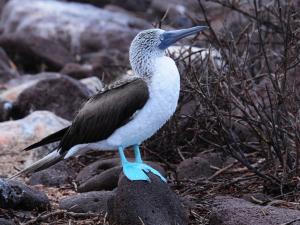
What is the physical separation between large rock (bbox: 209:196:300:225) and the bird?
1.15ft

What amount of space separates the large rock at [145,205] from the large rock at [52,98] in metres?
3.14

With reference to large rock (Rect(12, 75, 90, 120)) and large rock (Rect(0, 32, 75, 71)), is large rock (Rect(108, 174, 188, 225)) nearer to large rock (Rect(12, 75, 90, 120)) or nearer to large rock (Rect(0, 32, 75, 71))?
large rock (Rect(12, 75, 90, 120))

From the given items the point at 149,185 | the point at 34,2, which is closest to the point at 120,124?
the point at 149,185

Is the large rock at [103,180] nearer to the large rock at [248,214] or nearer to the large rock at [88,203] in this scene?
the large rock at [88,203]

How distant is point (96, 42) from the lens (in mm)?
11617

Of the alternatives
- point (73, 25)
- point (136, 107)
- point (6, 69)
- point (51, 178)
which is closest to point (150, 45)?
point (136, 107)

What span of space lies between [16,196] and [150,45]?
108cm

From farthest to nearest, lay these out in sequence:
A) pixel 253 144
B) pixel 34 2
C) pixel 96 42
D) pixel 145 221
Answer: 1. pixel 34 2
2. pixel 96 42
3. pixel 253 144
4. pixel 145 221

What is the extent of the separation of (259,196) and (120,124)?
92 centimetres

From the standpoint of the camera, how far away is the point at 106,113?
3.82 meters

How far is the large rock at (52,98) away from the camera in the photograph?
6789 millimetres

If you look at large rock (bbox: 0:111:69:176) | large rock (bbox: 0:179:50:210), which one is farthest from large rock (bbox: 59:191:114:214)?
Answer: large rock (bbox: 0:111:69:176)

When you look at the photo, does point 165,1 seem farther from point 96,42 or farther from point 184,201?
point 184,201

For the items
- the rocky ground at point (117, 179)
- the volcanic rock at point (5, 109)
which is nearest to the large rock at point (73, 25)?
the rocky ground at point (117, 179)
